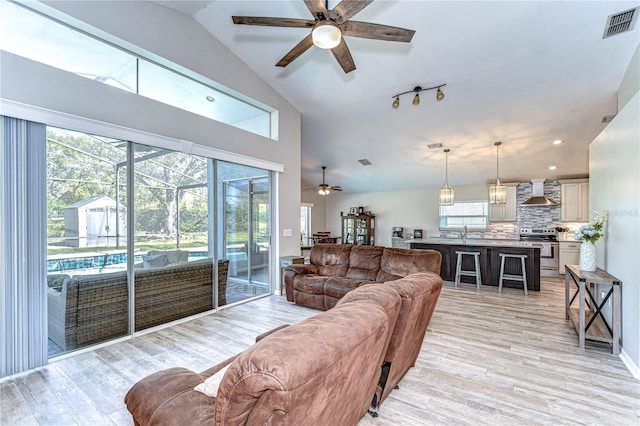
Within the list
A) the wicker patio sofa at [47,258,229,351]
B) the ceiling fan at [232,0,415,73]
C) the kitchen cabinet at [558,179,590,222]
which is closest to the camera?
the ceiling fan at [232,0,415,73]

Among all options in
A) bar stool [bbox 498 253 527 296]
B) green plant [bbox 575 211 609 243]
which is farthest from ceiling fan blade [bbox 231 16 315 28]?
bar stool [bbox 498 253 527 296]

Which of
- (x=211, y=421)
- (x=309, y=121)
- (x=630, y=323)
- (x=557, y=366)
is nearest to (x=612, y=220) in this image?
(x=630, y=323)

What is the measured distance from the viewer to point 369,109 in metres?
5.36

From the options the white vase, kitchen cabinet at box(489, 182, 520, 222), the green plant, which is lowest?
the white vase

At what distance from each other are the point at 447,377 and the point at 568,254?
6.30 meters

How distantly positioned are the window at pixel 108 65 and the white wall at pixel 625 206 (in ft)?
15.7

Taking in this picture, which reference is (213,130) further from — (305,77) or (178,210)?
(305,77)

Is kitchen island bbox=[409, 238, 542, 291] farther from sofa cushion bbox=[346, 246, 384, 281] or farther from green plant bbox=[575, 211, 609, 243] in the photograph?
sofa cushion bbox=[346, 246, 384, 281]

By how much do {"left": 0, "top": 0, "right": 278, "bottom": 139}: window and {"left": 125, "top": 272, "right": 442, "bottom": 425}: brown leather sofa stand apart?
320cm

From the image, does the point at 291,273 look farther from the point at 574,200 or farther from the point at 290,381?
the point at 574,200

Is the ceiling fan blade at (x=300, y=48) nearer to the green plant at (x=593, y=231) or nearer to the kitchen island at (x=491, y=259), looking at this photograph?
the green plant at (x=593, y=231)

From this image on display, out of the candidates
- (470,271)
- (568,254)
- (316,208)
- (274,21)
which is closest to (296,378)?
(274,21)

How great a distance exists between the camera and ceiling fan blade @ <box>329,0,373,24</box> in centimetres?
205

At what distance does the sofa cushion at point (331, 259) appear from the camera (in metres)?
4.81
